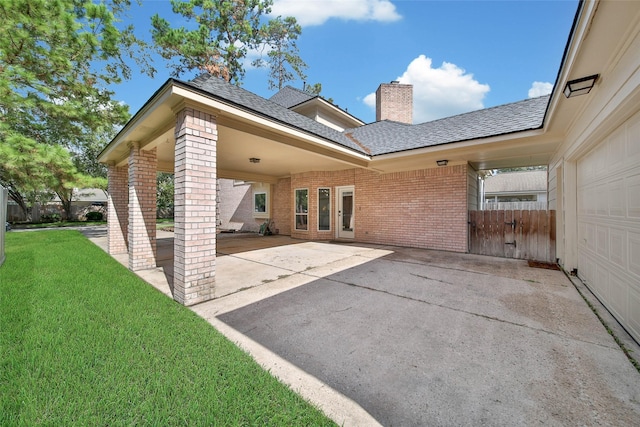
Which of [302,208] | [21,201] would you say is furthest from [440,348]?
[21,201]

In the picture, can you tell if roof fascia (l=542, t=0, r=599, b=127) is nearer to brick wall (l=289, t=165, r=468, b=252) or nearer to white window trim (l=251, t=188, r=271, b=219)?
brick wall (l=289, t=165, r=468, b=252)

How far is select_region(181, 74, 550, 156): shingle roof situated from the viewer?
4586mm

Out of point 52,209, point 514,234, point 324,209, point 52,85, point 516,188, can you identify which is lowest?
point 514,234

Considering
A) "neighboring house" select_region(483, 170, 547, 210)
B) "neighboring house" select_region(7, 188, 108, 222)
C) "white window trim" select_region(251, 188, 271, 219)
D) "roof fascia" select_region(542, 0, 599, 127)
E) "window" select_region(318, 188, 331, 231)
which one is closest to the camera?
"roof fascia" select_region(542, 0, 599, 127)

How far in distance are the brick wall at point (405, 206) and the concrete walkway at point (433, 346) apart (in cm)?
308

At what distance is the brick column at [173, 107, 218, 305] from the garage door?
4.95 metres

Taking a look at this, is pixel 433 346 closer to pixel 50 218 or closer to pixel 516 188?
pixel 516 188

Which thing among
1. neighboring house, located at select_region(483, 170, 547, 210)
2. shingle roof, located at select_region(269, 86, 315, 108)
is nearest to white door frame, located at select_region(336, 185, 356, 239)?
shingle roof, located at select_region(269, 86, 315, 108)

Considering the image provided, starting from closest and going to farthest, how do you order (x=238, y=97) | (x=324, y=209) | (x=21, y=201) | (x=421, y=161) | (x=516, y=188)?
1. (x=238, y=97)
2. (x=421, y=161)
3. (x=324, y=209)
4. (x=516, y=188)
5. (x=21, y=201)

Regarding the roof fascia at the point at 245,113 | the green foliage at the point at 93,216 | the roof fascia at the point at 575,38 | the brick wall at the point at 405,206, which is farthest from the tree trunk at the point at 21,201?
the roof fascia at the point at 575,38

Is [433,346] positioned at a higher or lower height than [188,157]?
lower

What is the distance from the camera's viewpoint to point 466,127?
6754mm

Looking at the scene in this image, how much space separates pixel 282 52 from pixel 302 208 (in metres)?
15.6

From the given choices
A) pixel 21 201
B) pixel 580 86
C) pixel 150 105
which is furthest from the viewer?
pixel 21 201
